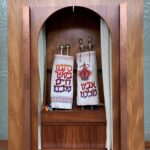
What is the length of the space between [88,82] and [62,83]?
0.43 ft

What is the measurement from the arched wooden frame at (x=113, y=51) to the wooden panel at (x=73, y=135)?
0.13 metres

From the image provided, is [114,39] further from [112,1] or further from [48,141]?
[48,141]

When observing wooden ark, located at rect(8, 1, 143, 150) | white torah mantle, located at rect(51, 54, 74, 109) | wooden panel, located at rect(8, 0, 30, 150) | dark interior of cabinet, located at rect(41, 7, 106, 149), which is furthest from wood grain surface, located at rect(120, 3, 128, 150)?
wooden panel, located at rect(8, 0, 30, 150)

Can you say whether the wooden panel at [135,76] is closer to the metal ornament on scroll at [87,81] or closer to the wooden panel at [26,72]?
the metal ornament on scroll at [87,81]

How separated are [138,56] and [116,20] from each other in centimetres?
18

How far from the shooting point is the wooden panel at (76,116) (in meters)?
1.01

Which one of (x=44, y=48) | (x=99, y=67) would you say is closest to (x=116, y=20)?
(x=99, y=67)

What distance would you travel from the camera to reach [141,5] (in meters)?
0.91

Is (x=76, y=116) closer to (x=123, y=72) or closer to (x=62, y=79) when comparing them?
(x=62, y=79)

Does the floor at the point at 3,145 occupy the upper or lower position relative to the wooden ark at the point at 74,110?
lower

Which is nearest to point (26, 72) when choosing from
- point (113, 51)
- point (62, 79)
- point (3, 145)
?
point (62, 79)

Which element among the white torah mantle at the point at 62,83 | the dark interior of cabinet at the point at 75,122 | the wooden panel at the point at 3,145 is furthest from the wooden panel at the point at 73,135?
the wooden panel at the point at 3,145

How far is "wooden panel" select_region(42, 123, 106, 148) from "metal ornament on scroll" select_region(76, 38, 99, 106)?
0.12m

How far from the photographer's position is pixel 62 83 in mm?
1086
